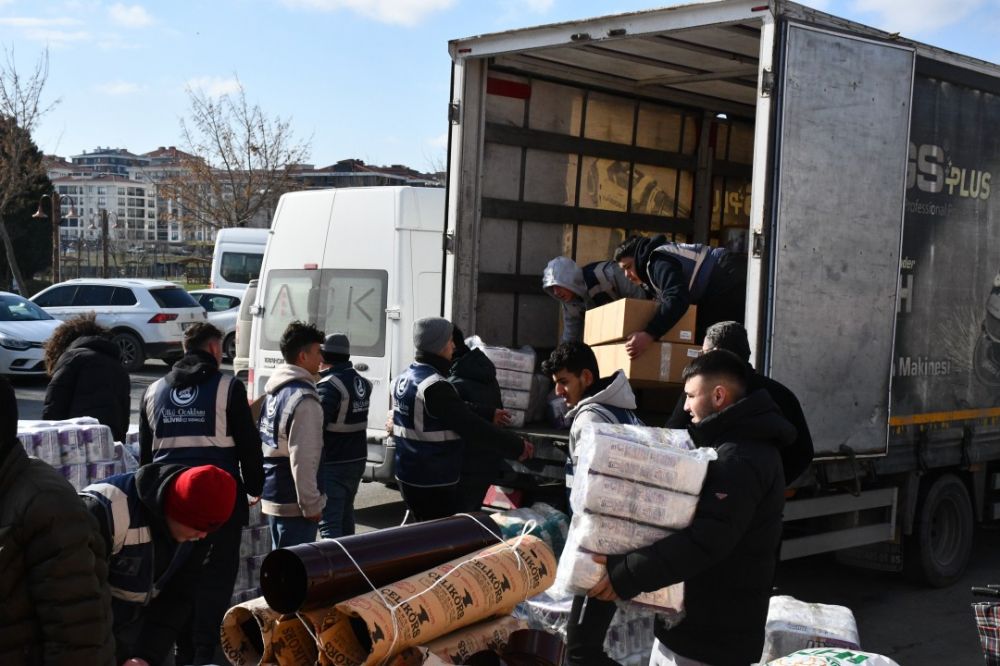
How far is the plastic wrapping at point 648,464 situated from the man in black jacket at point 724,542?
0.28 feet

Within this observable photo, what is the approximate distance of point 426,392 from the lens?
614 centimetres

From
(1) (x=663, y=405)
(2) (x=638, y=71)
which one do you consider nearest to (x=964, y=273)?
(1) (x=663, y=405)

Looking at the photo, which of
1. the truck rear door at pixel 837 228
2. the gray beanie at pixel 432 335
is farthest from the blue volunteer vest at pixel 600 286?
the truck rear door at pixel 837 228

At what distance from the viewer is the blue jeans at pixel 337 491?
6.49 meters

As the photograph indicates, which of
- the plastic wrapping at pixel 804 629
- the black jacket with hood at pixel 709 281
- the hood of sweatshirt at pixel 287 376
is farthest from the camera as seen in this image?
the black jacket with hood at pixel 709 281

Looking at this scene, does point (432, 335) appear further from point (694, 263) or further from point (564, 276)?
point (694, 263)

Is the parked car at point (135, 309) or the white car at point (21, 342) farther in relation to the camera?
the parked car at point (135, 309)

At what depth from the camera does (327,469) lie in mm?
6477

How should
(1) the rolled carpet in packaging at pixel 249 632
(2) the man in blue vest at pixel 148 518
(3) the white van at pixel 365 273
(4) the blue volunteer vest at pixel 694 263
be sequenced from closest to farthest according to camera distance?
1. (1) the rolled carpet in packaging at pixel 249 632
2. (2) the man in blue vest at pixel 148 518
3. (4) the blue volunteer vest at pixel 694 263
4. (3) the white van at pixel 365 273

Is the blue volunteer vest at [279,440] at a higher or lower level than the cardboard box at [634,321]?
lower

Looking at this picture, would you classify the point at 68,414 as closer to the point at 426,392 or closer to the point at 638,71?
Answer: the point at 426,392

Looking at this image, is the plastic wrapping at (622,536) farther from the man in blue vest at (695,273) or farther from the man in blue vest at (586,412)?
the man in blue vest at (695,273)

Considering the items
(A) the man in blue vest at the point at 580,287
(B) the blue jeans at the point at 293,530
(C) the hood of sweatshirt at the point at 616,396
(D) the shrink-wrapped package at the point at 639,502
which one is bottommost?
(B) the blue jeans at the point at 293,530

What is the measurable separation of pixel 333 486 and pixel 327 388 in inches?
23.1
